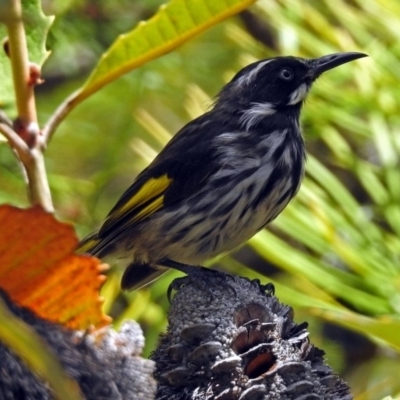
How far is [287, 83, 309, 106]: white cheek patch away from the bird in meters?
0.03

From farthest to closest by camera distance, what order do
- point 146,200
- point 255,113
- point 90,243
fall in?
1. point 255,113
2. point 146,200
3. point 90,243

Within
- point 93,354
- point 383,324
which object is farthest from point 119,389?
point 383,324

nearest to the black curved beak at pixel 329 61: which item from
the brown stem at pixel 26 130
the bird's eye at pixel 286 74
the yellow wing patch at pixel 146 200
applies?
the bird's eye at pixel 286 74

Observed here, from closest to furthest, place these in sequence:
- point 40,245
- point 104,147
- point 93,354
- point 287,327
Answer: point 40,245 → point 93,354 → point 287,327 → point 104,147

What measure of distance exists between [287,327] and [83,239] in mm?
1208

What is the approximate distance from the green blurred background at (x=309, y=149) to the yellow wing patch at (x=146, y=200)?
0.31 ft

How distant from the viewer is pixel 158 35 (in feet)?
4.99

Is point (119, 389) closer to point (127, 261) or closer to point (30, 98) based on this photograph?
point (30, 98)

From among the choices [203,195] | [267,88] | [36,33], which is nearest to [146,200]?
[203,195]

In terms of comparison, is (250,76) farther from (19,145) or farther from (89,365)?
(89,365)

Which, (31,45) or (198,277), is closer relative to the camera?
(31,45)

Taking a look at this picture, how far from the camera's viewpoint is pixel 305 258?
6.63 ft

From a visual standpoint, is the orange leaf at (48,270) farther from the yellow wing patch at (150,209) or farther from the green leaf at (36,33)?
the yellow wing patch at (150,209)

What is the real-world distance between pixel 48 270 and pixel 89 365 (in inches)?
5.1
